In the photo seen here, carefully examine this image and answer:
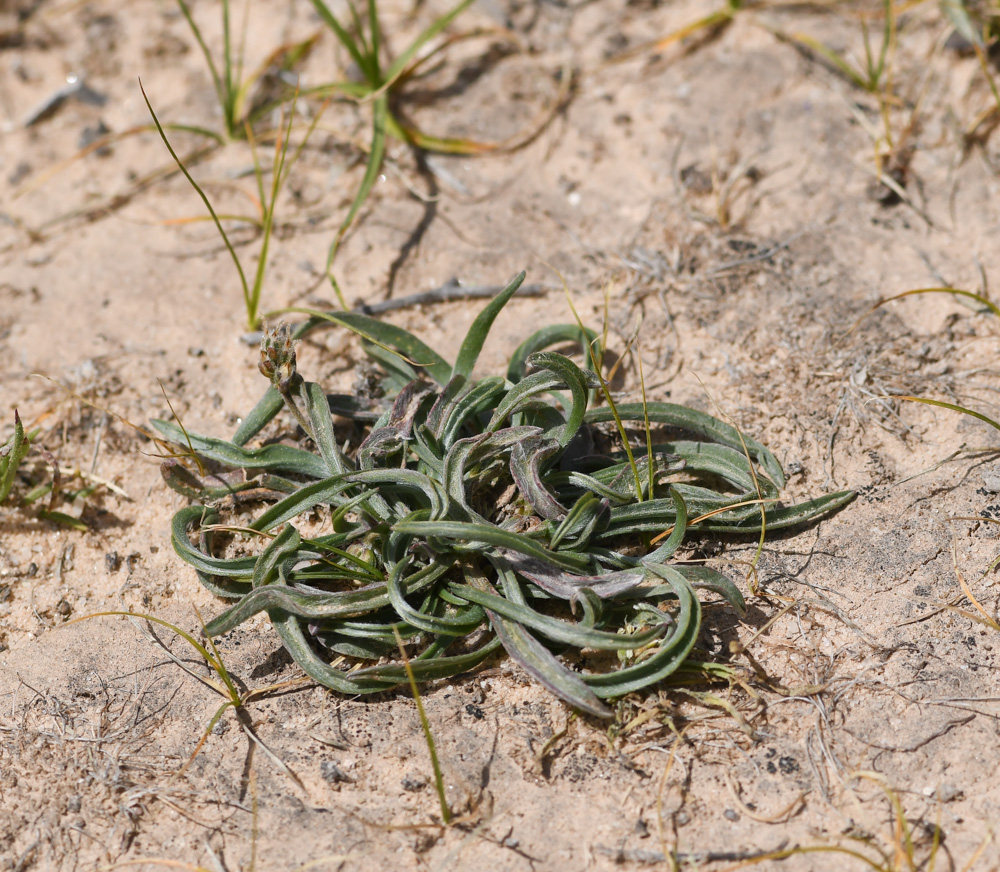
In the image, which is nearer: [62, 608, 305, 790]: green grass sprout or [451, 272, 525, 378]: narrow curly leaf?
[62, 608, 305, 790]: green grass sprout

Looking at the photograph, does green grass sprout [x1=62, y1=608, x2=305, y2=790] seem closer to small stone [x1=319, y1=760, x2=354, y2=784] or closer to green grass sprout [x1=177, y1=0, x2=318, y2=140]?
small stone [x1=319, y1=760, x2=354, y2=784]

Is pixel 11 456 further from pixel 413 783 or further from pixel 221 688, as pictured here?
pixel 413 783

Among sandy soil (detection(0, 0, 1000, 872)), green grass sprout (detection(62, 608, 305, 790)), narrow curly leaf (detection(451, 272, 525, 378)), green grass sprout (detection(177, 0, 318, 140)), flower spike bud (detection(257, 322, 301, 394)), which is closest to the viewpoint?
sandy soil (detection(0, 0, 1000, 872))

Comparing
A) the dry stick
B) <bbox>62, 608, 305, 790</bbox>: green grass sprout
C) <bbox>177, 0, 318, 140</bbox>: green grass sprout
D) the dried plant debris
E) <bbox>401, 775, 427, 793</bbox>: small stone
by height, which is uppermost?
<bbox>177, 0, 318, 140</bbox>: green grass sprout

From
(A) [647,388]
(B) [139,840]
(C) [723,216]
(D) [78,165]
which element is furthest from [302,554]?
(D) [78,165]

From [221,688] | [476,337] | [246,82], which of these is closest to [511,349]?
[476,337]

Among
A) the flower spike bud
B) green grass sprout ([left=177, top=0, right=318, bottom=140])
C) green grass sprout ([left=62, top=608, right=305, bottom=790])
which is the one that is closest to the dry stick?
the flower spike bud
